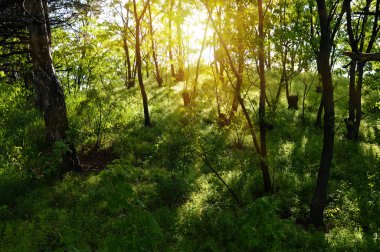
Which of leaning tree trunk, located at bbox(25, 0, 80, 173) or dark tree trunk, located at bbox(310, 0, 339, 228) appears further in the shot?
leaning tree trunk, located at bbox(25, 0, 80, 173)

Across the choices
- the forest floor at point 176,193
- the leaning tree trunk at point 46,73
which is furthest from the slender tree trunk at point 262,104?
the leaning tree trunk at point 46,73

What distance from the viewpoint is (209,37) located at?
18453 millimetres

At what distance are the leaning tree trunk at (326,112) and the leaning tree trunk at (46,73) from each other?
7.78 meters

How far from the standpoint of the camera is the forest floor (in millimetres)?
7020

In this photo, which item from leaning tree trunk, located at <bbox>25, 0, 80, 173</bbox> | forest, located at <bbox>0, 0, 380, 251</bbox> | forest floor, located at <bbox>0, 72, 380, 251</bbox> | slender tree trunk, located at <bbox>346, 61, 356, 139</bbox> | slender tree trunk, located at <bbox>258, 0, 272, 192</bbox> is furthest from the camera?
slender tree trunk, located at <bbox>346, 61, 356, 139</bbox>

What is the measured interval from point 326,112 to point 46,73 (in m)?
8.78

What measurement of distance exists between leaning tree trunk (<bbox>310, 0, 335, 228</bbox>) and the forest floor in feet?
1.73

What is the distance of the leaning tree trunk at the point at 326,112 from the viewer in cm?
823

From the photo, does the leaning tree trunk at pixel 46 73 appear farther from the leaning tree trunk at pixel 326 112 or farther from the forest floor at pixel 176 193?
the leaning tree trunk at pixel 326 112

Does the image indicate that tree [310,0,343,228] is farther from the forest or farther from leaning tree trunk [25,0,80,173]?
leaning tree trunk [25,0,80,173]

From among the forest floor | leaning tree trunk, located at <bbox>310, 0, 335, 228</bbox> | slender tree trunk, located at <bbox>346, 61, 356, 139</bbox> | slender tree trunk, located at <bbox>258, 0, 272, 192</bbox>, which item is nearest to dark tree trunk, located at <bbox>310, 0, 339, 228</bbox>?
leaning tree trunk, located at <bbox>310, 0, 335, 228</bbox>

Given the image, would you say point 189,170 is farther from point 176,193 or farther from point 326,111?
point 326,111

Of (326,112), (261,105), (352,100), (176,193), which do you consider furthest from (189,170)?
(352,100)

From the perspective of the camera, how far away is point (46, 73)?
408 inches
